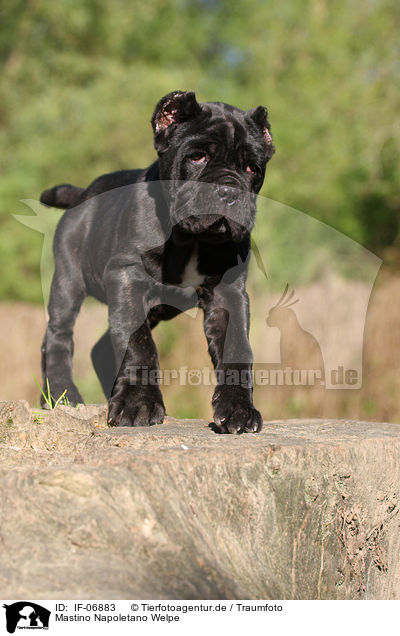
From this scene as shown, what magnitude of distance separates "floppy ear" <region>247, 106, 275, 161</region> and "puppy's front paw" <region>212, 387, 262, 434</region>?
57.6 inches

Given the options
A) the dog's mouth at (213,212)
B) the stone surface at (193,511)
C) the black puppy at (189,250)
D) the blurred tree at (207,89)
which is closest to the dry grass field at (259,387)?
the black puppy at (189,250)

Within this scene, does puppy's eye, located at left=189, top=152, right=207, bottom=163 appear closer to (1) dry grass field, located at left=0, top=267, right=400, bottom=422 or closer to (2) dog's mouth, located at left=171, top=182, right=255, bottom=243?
(2) dog's mouth, located at left=171, top=182, right=255, bottom=243

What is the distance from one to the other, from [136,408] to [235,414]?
0.49 meters

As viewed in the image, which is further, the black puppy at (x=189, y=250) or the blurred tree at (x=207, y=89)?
the blurred tree at (x=207, y=89)

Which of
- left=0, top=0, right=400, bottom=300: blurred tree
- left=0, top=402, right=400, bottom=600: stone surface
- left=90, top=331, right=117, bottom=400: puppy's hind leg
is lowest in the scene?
left=0, top=402, right=400, bottom=600: stone surface

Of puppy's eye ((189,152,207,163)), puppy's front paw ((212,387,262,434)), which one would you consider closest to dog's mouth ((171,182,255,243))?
puppy's eye ((189,152,207,163))

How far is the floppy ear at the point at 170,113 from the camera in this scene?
3.91m

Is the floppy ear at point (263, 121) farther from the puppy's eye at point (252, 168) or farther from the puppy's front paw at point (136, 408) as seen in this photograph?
the puppy's front paw at point (136, 408)

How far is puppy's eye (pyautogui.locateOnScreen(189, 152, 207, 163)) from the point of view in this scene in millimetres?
3865

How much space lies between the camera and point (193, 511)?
7.75 ft

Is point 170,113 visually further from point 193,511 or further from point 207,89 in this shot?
point 207,89

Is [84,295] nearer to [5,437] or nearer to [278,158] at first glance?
[5,437]

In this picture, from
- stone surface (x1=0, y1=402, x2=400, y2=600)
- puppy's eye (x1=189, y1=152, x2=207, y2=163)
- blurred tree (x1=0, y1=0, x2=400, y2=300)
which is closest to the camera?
stone surface (x1=0, y1=402, x2=400, y2=600)

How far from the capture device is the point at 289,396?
784 centimetres
